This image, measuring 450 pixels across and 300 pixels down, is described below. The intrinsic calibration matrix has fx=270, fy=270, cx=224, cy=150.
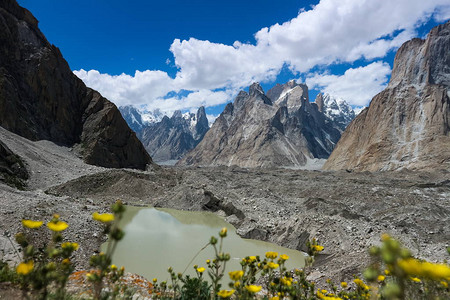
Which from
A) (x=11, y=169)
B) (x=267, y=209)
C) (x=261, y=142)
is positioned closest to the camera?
(x=267, y=209)

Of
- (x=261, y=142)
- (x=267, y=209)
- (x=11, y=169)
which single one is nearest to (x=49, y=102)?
(x=11, y=169)

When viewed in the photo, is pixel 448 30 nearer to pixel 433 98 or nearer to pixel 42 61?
pixel 433 98

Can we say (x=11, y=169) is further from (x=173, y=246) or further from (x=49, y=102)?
(x=49, y=102)

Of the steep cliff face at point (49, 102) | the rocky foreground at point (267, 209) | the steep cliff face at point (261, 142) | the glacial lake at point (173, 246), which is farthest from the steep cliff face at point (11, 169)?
the steep cliff face at point (261, 142)

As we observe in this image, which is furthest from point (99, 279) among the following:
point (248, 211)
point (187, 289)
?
point (248, 211)

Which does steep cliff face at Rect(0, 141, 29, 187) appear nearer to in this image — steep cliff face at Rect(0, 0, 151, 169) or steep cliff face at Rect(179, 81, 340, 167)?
steep cliff face at Rect(0, 0, 151, 169)
